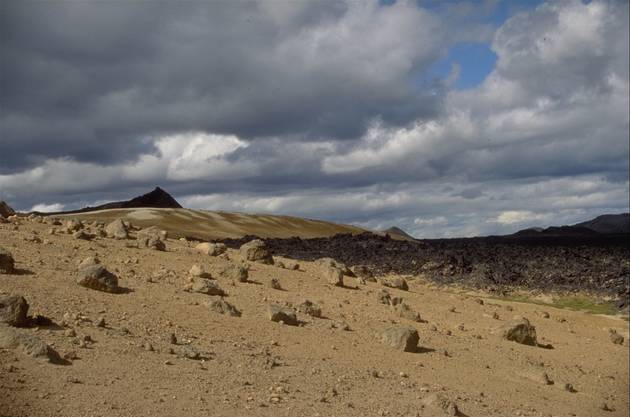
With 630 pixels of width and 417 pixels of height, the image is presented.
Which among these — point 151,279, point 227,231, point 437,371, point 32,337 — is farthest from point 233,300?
point 227,231

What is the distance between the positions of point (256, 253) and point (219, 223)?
47306 mm

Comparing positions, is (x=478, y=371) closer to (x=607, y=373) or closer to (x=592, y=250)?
(x=607, y=373)

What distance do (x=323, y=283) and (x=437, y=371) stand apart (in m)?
6.76

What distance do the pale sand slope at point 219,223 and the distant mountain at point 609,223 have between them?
57.5 metres

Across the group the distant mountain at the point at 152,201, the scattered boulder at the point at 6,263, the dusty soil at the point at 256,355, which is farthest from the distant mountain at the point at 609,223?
the scattered boulder at the point at 6,263

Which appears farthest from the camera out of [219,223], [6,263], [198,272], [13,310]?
[219,223]

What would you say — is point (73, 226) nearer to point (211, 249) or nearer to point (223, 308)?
point (211, 249)

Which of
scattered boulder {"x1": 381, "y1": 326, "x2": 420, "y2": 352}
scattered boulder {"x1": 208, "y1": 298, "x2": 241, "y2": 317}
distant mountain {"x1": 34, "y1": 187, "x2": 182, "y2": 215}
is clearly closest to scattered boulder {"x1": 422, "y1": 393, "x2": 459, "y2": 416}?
scattered boulder {"x1": 381, "y1": 326, "x2": 420, "y2": 352}

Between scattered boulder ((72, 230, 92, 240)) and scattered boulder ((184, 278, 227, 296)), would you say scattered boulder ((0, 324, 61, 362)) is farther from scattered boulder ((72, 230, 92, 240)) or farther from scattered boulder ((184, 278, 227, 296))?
scattered boulder ((72, 230, 92, 240))

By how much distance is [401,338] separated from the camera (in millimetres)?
14203

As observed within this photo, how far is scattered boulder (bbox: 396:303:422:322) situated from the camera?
695 inches

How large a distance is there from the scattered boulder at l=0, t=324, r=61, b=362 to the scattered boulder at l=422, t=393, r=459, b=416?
17.7 feet

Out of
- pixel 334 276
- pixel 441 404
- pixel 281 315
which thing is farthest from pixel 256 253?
pixel 441 404

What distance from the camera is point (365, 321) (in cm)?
1598
